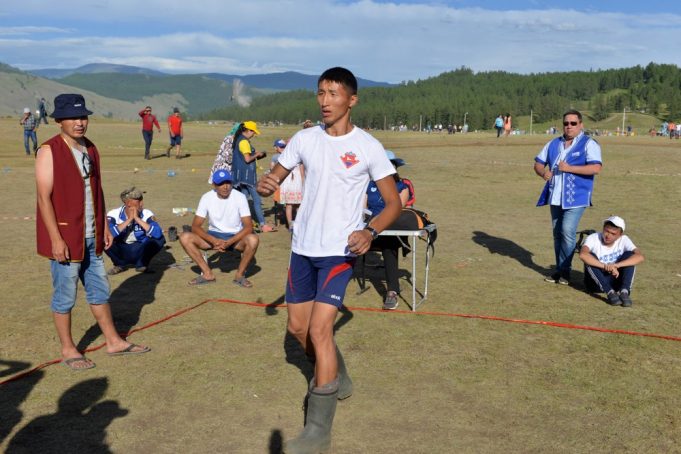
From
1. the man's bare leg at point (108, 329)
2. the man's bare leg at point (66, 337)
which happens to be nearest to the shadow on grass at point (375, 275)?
the man's bare leg at point (108, 329)

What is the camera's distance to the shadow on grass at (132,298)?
21.6 ft

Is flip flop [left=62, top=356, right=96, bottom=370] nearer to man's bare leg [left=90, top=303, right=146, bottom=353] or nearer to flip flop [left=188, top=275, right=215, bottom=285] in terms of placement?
man's bare leg [left=90, top=303, right=146, bottom=353]

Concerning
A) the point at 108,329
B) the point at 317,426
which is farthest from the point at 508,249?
the point at 317,426

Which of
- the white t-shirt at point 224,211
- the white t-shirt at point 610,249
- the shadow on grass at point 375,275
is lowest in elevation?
the shadow on grass at point 375,275

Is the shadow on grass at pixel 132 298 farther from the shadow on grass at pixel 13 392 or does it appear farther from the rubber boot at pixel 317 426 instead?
the rubber boot at pixel 317 426

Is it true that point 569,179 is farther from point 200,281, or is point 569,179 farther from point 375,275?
point 200,281

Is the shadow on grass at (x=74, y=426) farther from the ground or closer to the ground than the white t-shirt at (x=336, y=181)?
closer to the ground

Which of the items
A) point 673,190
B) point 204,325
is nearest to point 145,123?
point 673,190

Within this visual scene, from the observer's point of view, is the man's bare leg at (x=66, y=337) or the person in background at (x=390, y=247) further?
the person in background at (x=390, y=247)

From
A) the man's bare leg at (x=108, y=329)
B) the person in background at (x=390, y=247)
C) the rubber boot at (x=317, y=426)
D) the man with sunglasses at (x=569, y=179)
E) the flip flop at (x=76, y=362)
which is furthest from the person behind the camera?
the man with sunglasses at (x=569, y=179)

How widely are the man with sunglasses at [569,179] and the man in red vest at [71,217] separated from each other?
5.42 metres

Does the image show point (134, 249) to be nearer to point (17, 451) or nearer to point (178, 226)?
point (178, 226)

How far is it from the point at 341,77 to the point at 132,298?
15.4 ft

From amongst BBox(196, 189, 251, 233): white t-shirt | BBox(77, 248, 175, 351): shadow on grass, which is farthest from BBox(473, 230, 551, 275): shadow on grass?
BBox(77, 248, 175, 351): shadow on grass
